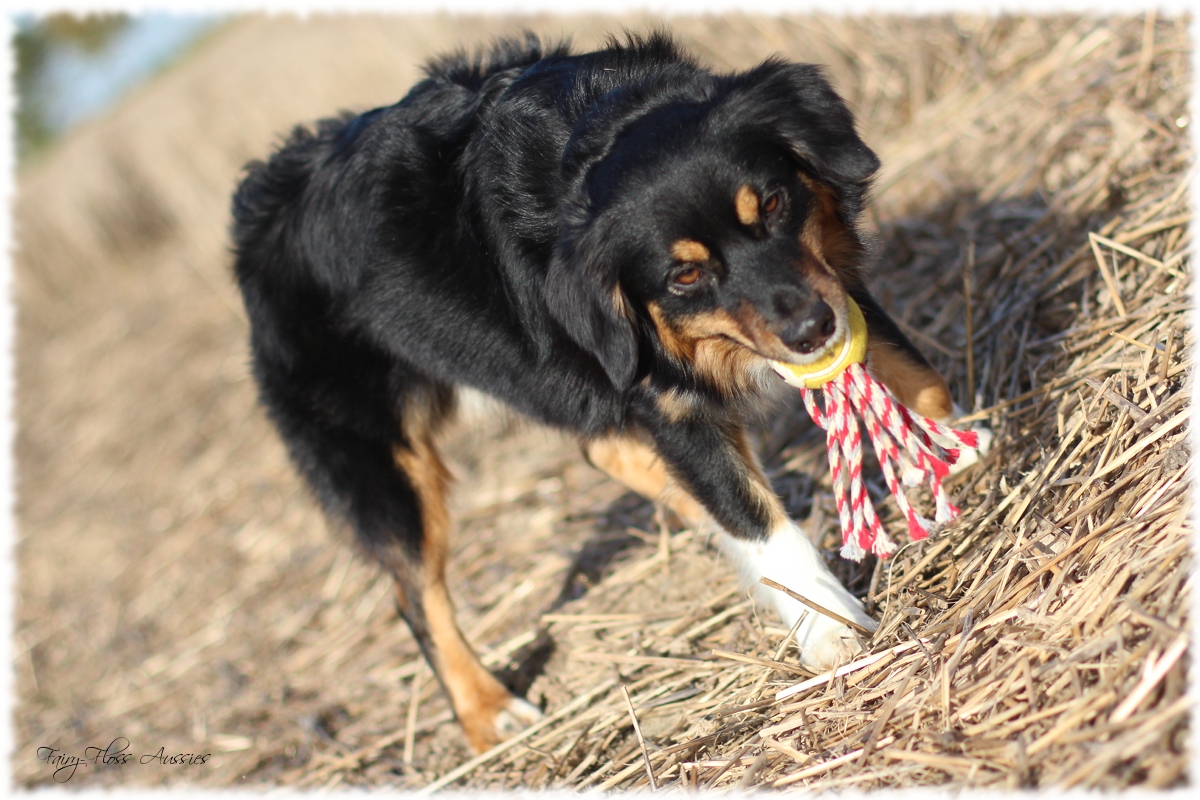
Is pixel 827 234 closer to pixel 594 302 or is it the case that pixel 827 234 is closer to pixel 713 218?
pixel 713 218

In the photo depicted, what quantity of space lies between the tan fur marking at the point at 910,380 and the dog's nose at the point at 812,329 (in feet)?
2.18

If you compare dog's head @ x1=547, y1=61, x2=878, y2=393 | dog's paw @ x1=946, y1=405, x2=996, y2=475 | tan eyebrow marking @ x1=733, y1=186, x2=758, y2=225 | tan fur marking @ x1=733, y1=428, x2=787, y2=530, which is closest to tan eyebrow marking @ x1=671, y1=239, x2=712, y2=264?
dog's head @ x1=547, y1=61, x2=878, y2=393

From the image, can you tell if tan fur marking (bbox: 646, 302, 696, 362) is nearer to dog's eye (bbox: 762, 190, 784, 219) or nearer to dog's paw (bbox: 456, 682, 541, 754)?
dog's eye (bbox: 762, 190, 784, 219)

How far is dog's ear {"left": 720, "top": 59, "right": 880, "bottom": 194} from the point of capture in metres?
2.60

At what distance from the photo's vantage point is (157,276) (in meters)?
10.5

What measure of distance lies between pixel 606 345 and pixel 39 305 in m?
10.9

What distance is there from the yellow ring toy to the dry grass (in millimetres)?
682

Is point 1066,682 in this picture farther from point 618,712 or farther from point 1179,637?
point 618,712

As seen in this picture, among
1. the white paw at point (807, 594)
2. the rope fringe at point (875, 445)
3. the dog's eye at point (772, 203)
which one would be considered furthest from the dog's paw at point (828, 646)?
the dog's eye at point (772, 203)

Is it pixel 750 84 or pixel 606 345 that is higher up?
pixel 750 84

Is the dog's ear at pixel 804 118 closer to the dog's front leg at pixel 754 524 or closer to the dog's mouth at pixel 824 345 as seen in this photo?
the dog's mouth at pixel 824 345

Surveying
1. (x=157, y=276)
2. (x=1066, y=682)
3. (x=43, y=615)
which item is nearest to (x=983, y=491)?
(x=1066, y=682)

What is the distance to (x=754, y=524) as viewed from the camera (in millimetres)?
2947

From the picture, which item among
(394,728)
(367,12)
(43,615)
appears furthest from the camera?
(367,12)
